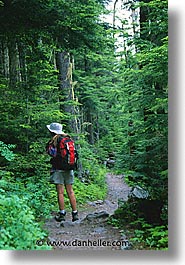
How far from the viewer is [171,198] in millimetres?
2934

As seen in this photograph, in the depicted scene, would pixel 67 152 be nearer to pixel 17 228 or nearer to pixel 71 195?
pixel 71 195

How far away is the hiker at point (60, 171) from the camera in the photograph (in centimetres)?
338

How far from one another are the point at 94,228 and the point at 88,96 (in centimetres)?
117

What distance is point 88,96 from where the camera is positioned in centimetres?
362

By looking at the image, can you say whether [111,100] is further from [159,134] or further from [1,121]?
[1,121]

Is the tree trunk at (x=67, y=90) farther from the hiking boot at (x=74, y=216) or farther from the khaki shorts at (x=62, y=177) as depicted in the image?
the hiking boot at (x=74, y=216)

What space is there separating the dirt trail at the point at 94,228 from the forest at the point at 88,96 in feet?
0.29

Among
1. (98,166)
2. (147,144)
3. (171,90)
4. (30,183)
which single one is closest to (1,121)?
(30,183)

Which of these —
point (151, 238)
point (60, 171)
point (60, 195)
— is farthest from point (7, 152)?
point (151, 238)

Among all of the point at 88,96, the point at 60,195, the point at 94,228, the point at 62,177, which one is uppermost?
the point at 88,96

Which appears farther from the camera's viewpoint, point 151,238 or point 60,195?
point 60,195

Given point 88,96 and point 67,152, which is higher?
point 88,96

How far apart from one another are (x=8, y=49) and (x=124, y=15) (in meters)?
1.18

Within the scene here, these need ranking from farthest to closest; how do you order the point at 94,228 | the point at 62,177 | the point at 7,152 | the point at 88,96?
the point at 88,96 → the point at 62,177 → the point at 7,152 → the point at 94,228
